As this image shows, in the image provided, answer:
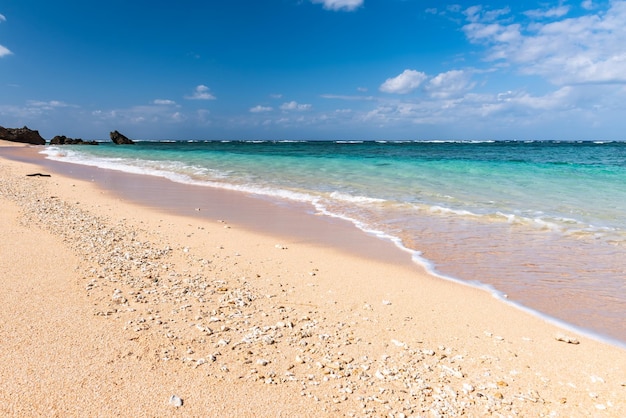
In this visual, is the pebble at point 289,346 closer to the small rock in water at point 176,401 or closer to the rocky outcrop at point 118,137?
the small rock in water at point 176,401

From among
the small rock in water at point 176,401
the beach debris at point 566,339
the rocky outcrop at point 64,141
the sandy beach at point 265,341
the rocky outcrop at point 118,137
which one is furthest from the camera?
the rocky outcrop at point 118,137

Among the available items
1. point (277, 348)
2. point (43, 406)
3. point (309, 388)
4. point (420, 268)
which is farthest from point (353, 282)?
point (43, 406)

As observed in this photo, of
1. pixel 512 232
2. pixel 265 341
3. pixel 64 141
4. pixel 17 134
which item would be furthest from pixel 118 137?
pixel 265 341

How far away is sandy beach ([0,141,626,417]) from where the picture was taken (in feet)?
9.20

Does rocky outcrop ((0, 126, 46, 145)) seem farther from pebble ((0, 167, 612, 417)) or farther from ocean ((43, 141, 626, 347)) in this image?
pebble ((0, 167, 612, 417))

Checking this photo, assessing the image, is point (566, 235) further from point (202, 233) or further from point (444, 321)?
point (202, 233)

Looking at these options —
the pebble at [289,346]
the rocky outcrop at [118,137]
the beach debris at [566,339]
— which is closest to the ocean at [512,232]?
the beach debris at [566,339]

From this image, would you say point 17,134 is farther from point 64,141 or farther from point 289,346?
point 289,346

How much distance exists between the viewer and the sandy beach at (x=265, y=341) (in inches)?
110

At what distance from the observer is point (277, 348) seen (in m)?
3.49

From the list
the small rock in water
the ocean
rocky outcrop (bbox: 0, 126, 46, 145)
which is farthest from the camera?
rocky outcrop (bbox: 0, 126, 46, 145)

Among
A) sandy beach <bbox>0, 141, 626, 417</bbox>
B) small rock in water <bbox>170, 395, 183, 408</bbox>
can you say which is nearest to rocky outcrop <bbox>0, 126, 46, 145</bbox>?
sandy beach <bbox>0, 141, 626, 417</bbox>

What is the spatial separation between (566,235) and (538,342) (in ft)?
18.2

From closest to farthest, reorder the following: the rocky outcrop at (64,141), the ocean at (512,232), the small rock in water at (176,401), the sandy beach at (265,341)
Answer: the small rock in water at (176,401) → the sandy beach at (265,341) → the ocean at (512,232) → the rocky outcrop at (64,141)
